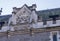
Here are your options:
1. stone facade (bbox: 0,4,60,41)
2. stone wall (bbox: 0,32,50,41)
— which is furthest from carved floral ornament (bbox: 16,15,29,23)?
stone wall (bbox: 0,32,50,41)

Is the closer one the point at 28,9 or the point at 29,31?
the point at 29,31

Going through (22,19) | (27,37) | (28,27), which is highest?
(22,19)

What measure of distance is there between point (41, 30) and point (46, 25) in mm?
836

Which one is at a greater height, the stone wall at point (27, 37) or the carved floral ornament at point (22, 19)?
the carved floral ornament at point (22, 19)

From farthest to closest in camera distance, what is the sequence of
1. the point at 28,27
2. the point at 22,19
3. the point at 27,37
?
the point at 22,19 → the point at 28,27 → the point at 27,37

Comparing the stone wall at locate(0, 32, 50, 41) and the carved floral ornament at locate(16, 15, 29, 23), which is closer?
the stone wall at locate(0, 32, 50, 41)

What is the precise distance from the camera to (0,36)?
24250 mm

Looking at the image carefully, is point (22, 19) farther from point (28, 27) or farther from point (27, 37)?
point (27, 37)

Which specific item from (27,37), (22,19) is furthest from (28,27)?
(22,19)

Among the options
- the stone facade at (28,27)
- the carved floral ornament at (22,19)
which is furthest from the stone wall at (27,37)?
the carved floral ornament at (22,19)

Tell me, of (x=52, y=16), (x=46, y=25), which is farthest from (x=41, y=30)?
(x=52, y=16)

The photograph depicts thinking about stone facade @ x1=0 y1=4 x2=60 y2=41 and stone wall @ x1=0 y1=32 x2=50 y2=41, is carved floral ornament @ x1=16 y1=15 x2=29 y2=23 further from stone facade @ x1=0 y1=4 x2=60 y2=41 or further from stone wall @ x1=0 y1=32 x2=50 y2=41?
stone wall @ x1=0 y1=32 x2=50 y2=41

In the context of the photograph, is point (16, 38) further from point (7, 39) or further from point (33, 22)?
point (33, 22)

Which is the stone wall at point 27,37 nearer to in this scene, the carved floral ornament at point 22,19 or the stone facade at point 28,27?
the stone facade at point 28,27
